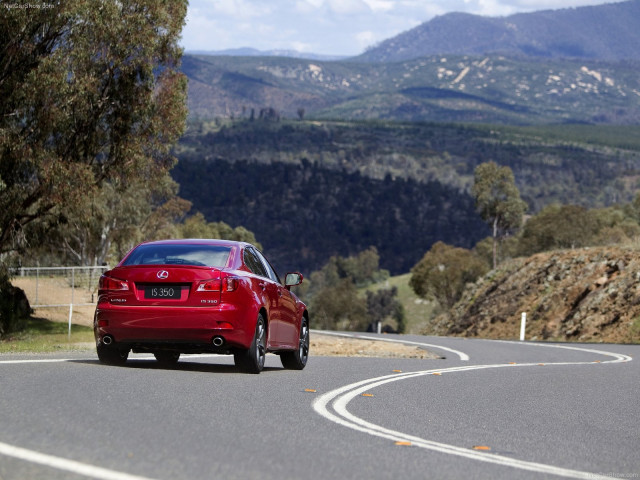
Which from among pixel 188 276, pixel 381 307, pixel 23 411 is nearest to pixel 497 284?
pixel 188 276

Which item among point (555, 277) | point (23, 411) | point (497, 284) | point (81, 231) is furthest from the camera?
point (81, 231)

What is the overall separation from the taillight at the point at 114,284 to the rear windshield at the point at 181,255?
0.28m

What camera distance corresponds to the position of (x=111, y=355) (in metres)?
12.3

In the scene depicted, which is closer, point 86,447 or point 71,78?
point 86,447

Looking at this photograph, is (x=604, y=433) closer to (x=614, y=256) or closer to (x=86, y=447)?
(x=86, y=447)

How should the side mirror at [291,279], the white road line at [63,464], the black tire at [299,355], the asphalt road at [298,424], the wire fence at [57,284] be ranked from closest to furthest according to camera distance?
the white road line at [63,464] → the asphalt road at [298,424] → the side mirror at [291,279] → the black tire at [299,355] → the wire fence at [57,284]

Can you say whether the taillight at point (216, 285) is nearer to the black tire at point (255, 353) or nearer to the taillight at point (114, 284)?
the black tire at point (255, 353)

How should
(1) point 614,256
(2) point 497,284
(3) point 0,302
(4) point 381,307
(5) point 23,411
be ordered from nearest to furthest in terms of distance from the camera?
(5) point 23,411
(3) point 0,302
(1) point 614,256
(2) point 497,284
(4) point 381,307

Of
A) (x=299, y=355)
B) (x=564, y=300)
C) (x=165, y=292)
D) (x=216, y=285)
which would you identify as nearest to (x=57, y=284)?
(x=299, y=355)

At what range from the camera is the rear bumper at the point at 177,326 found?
1129cm

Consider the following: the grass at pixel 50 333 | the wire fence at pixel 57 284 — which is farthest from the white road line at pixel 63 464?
the wire fence at pixel 57 284

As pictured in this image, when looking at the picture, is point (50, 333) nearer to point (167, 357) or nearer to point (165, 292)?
point (167, 357)

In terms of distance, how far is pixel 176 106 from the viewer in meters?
28.7

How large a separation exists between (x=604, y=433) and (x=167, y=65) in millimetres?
22138
